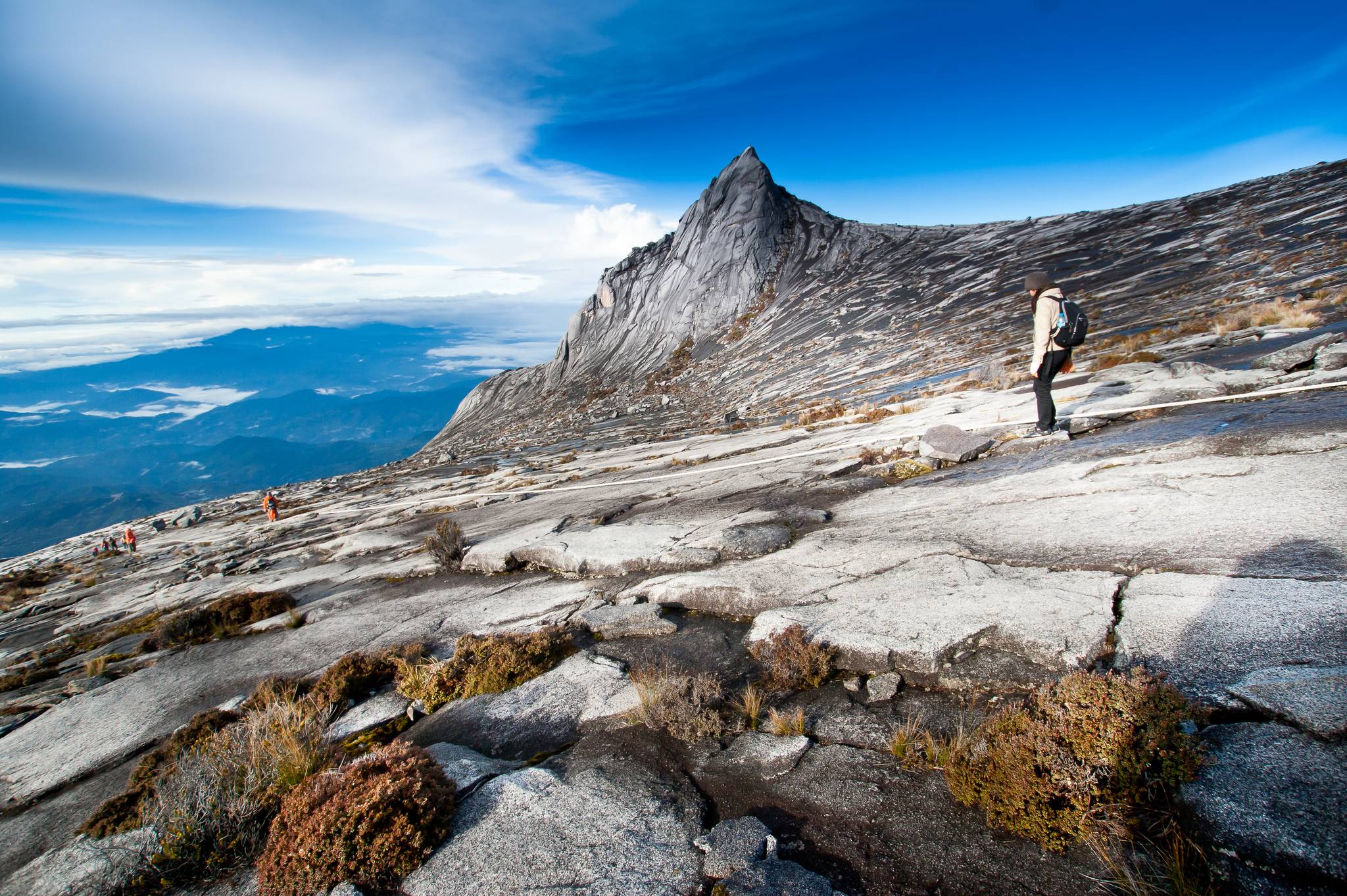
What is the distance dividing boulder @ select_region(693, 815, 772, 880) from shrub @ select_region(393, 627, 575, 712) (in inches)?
144

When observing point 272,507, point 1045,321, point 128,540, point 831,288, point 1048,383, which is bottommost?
point 128,540

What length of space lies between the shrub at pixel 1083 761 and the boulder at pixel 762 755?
1.38 m

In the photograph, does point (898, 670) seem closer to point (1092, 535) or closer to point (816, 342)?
point (1092, 535)

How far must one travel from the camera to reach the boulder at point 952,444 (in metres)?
11.9

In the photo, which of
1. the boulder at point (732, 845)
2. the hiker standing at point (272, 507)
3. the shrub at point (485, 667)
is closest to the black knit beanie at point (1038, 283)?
the shrub at point (485, 667)

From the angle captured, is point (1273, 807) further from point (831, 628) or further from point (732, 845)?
point (831, 628)

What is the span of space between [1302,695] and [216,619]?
16785mm

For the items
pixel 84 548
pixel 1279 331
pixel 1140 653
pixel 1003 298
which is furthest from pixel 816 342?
pixel 84 548

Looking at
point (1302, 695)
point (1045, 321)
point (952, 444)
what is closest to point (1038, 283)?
point (1045, 321)

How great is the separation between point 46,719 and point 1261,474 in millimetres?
18653

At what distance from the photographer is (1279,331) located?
Result: 636 inches

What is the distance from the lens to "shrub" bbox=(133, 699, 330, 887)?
4887mm

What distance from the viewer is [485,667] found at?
294 inches

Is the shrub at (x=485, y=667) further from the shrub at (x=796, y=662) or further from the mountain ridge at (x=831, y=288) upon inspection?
the mountain ridge at (x=831, y=288)
